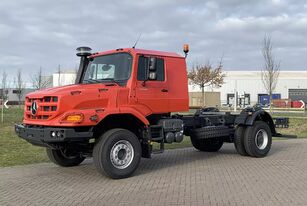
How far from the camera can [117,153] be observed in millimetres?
9125

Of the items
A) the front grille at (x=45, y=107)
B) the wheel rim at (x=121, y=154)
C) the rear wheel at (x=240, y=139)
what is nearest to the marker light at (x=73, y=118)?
the front grille at (x=45, y=107)

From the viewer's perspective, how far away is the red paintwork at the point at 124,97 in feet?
28.5

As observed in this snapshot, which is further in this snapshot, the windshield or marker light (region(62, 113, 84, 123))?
the windshield

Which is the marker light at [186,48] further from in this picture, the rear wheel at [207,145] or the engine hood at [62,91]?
the rear wheel at [207,145]

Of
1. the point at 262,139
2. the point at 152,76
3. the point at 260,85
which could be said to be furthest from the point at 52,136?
the point at 260,85

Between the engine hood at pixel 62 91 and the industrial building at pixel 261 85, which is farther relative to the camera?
the industrial building at pixel 261 85

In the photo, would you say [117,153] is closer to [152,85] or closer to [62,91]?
[62,91]

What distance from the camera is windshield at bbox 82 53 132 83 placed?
9.74 m

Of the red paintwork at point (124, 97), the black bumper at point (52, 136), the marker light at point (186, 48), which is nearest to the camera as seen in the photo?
the black bumper at point (52, 136)

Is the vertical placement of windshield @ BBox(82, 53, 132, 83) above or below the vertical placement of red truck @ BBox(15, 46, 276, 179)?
above

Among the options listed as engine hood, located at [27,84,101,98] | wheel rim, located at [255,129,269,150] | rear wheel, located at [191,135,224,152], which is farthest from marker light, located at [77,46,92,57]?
wheel rim, located at [255,129,269,150]

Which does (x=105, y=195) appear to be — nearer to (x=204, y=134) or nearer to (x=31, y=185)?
(x=31, y=185)

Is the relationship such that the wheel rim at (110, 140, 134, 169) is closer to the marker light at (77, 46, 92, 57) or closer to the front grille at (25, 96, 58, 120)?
the front grille at (25, 96, 58, 120)

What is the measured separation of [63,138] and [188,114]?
14.5ft
